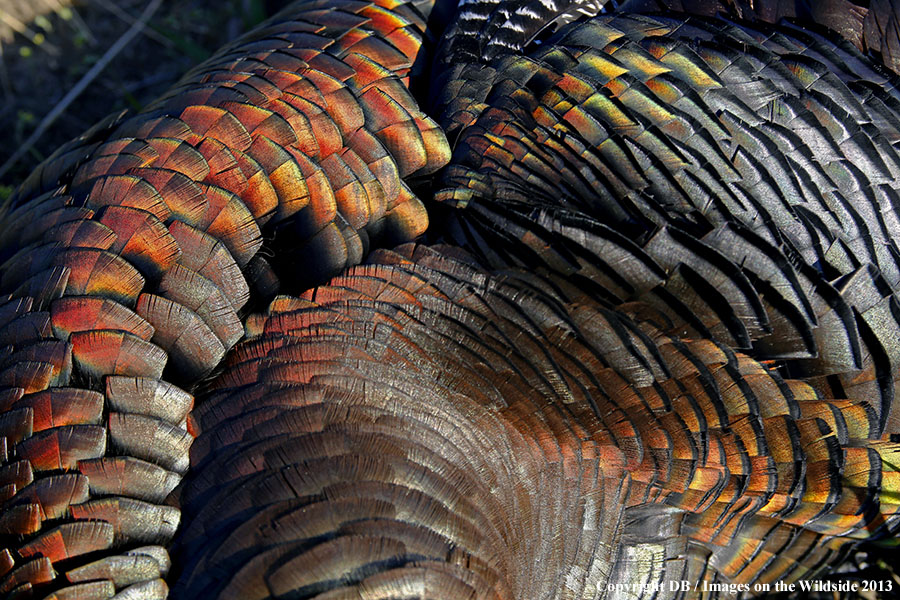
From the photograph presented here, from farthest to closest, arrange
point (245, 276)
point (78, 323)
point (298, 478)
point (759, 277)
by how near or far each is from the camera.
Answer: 1. point (759, 277)
2. point (245, 276)
3. point (78, 323)
4. point (298, 478)

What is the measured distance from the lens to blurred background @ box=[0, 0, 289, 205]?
12.6 feet

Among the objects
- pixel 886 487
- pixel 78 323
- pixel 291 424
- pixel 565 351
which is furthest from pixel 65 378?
pixel 886 487

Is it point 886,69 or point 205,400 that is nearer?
point 205,400

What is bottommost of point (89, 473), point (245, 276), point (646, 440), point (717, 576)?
point (717, 576)

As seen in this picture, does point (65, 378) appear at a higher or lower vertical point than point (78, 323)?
lower

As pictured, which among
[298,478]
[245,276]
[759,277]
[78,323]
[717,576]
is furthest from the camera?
[717,576]

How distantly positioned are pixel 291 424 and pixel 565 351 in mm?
628

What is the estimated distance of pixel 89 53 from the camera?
13.3 feet

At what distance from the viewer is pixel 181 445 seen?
62.4 inches

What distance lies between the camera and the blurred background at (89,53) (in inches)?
151

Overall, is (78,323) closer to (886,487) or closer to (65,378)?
(65,378)

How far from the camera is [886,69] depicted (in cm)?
237

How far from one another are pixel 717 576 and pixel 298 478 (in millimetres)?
1281

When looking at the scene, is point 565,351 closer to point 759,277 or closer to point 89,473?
point 759,277
